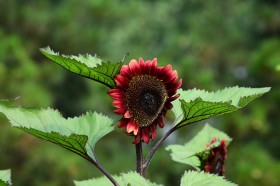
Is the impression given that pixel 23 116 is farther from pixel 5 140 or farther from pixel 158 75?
pixel 5 140

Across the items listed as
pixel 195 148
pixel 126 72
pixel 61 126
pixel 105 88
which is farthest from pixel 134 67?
pixel 105 88

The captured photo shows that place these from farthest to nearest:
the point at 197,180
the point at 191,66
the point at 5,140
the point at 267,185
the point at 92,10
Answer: the point at 92,10, the point at 191,66, the point at 5,140, the point at 267,185, the point at 197,180

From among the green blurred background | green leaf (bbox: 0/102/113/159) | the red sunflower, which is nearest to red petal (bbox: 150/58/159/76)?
the red sunflower

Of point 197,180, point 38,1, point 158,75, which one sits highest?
point 38,1

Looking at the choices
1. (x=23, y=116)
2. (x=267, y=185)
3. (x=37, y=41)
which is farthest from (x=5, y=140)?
(x=23, y=116)

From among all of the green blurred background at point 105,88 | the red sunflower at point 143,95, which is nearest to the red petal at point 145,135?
the red sunflower at point 143,95

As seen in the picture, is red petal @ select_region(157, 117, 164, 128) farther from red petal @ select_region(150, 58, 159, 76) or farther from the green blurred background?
the green blurred background
